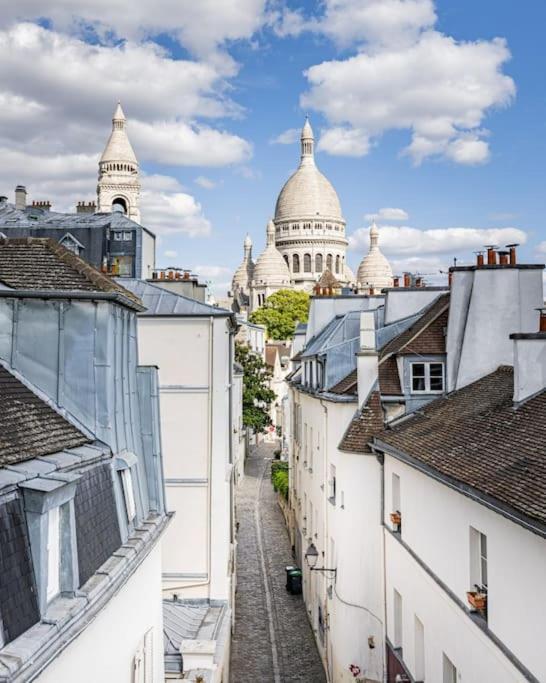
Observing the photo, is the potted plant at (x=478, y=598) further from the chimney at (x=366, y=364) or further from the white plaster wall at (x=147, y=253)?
the white plaster wall at (x=147, y=253)

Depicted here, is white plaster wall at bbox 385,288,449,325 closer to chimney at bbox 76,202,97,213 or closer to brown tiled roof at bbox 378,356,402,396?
brown tiled roof at bbox 378,356,402,396

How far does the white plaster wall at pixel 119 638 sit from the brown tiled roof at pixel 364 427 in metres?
7.89

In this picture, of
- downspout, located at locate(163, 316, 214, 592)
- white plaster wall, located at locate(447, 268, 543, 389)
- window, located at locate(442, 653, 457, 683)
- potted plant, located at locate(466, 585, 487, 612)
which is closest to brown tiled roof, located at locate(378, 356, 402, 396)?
white plaster wall, located at locate(447, 268, 543, 389)

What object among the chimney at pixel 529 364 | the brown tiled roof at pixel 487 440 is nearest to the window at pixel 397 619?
the brown tiled roof at pixel 487 440

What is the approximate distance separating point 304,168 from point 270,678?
14376cm

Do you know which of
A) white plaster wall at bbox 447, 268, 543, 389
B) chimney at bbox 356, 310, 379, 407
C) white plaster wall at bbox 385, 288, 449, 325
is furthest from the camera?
white plaster wall at bbox 385, 288, 449, 325

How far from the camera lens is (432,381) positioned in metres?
17.7

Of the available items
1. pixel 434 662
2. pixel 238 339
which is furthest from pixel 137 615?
pixel 238 339

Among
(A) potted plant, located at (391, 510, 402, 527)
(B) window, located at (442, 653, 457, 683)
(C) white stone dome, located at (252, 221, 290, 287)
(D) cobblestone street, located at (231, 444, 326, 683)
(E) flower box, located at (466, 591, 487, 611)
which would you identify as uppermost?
(C) white stone dome, located at (252, 221, 290, 287)

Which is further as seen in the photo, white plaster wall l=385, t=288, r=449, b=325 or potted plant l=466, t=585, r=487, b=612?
white plaster wall l=385, t=288, r=449, b=325

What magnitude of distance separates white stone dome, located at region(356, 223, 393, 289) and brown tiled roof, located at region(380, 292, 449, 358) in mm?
117819

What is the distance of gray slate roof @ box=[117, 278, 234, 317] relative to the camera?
1705 cm

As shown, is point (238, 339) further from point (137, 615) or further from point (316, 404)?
point (137, 615)

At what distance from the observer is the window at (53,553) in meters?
6.16
